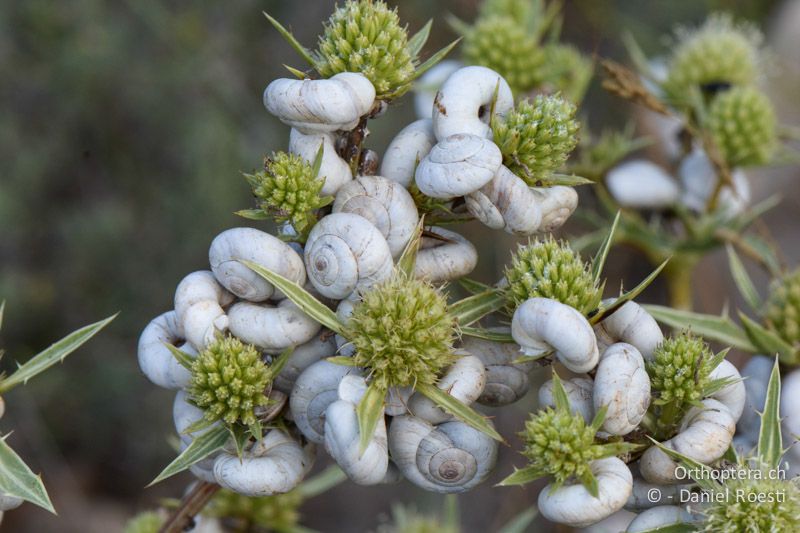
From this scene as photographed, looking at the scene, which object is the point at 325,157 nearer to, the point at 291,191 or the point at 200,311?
the point at 291,191

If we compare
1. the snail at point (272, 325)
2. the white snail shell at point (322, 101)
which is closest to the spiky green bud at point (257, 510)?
the snail at point (272, 325)

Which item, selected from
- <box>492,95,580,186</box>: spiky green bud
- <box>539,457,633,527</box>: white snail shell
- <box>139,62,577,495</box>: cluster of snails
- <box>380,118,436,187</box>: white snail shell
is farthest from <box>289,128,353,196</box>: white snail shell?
<box>539,457,633,527</box>: white snail shell

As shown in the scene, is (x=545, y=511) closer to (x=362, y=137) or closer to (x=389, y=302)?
(x=389, y=302)

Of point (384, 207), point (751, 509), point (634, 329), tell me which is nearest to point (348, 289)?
point (384, 207)

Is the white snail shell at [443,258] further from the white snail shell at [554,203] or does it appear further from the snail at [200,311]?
the snail at [200,311]

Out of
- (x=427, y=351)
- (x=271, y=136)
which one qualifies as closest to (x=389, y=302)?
(x=427, y=351)

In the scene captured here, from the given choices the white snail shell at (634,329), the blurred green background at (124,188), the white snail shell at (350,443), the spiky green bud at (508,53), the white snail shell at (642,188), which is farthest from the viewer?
the blurred green background at (124,188)
